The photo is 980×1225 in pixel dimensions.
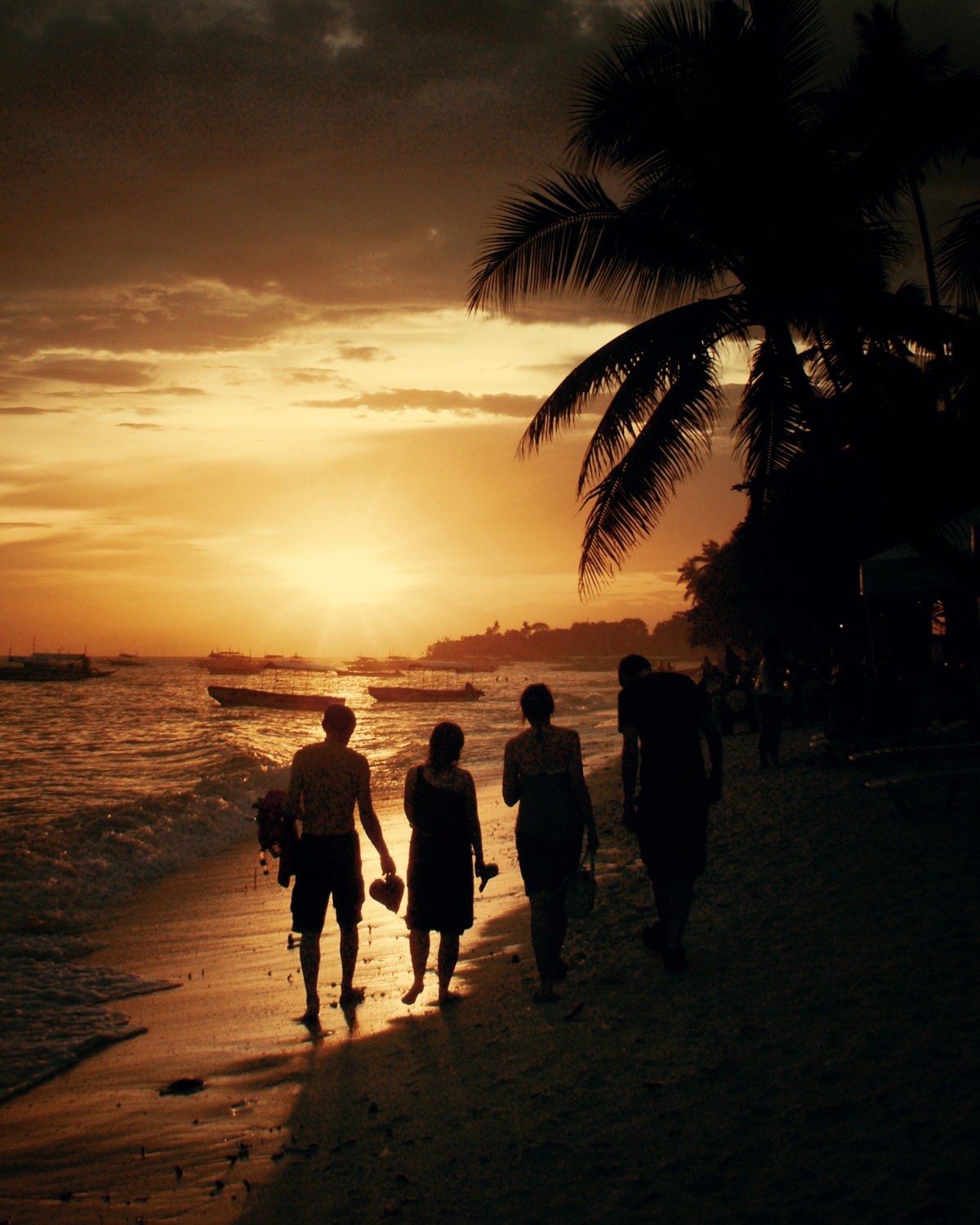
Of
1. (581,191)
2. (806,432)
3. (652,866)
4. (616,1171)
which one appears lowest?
(616,1171)

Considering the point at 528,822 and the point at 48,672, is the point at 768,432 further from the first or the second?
the point at 48,672

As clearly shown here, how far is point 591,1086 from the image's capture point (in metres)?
3.81

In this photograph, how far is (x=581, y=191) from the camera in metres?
9.09

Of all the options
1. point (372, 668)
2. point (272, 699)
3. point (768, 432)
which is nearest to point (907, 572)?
point (768, 432)

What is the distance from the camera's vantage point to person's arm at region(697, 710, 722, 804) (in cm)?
509

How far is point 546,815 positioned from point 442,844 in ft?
2.31

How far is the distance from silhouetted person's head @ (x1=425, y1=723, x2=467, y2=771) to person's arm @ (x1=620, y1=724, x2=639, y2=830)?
0.99 meters

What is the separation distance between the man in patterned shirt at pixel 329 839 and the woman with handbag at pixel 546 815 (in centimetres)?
93

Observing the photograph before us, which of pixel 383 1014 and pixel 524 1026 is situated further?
pixel 383 1014

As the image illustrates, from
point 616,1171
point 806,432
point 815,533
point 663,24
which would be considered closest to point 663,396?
point 806,432

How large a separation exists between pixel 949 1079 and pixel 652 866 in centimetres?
198

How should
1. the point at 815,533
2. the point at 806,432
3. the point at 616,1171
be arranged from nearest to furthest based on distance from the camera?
the point at 616,1171 < the point at 806,432 < the point at 815,533

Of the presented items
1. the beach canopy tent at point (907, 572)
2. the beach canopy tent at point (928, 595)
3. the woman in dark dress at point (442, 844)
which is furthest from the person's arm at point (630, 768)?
the beach canopy tent at point (907, 572)

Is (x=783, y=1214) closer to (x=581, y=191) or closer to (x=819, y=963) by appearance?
(x=819, y=963)
